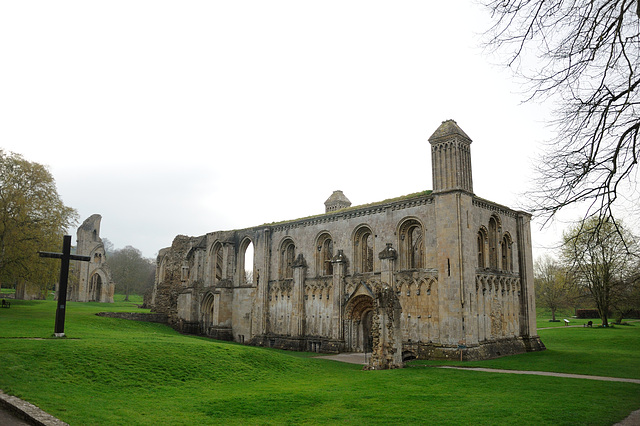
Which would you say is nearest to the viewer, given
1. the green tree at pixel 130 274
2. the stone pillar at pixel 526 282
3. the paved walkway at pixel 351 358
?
the paved walkway at pixel 351 358

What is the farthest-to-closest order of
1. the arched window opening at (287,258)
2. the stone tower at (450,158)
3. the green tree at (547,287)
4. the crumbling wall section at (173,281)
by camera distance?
the green tree at (547,287)
the crumbling wall section at (173,281)
the arched window opening at (287,258)
the stone tower at (450,158)

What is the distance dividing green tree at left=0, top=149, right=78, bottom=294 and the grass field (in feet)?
29.1

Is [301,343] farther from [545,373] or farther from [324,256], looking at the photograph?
[545,373]

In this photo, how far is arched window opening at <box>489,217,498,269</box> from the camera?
25983 millimetres

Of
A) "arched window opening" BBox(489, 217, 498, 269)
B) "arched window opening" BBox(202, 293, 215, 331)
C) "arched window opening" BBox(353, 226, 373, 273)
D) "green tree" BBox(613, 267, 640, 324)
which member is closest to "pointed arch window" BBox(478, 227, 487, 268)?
"arched window opening" BBox(489, 217, 498, 269)

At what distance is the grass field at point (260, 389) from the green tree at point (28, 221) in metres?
8.86

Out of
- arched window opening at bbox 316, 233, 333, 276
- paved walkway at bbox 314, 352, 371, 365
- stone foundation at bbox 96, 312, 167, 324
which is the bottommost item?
paved walkway at bbox 314, 352, 371, 365

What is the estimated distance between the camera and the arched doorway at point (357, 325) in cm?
2661

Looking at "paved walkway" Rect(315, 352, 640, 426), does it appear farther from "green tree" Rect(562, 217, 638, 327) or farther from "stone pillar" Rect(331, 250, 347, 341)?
"green tree" Rect(562, 217, 638, 327)

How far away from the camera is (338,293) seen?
27.3 m

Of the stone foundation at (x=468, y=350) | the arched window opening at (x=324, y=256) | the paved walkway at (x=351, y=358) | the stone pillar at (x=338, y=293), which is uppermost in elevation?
the arched window opening at (x=324, y=256)

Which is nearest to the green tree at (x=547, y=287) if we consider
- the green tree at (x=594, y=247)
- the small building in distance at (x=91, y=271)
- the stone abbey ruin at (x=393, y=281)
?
the green tree at (x=594, y=247)

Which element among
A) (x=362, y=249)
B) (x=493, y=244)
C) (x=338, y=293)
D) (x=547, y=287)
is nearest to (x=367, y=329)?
(x=338, y=293)

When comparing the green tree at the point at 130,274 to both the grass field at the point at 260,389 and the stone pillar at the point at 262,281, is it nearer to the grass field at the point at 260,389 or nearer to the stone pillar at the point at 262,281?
the stone pillar at the point at 262,281
